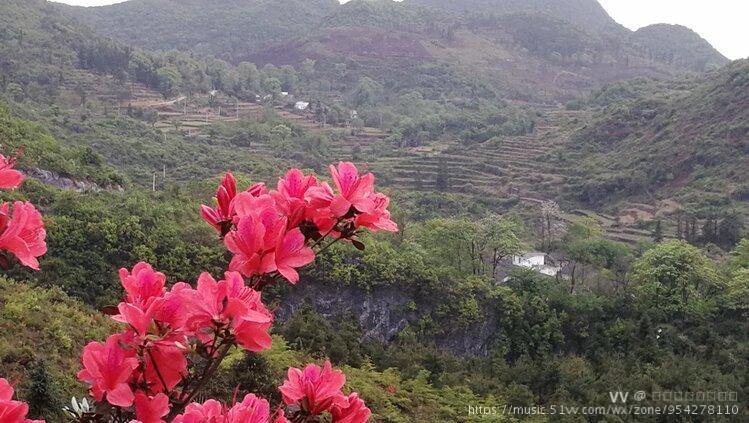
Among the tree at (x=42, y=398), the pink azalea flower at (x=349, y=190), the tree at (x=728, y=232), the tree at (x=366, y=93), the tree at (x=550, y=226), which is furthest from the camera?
the tree at (x=366, y=93)

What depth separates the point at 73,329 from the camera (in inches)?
236

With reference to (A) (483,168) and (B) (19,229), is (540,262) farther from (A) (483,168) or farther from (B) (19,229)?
(B) (19,229)

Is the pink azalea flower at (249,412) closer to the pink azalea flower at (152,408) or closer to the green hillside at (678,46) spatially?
the pink azalea flower at (152,408)

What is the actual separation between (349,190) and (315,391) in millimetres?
314

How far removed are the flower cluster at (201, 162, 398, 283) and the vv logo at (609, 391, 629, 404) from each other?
8.13 meters

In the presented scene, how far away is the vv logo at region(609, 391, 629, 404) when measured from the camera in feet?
26.5

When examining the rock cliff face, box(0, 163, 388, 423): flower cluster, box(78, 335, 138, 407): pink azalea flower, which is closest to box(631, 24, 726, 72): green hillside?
the rock cliff face

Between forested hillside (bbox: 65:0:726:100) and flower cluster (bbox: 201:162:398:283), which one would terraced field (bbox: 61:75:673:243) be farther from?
forested hillside (bbox: 65:0:726:100)

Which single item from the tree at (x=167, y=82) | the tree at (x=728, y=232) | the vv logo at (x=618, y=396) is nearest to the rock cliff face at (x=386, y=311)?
the vv logo at (x=618, y=396)

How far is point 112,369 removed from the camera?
0.86 meters

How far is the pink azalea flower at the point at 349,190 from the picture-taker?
0.90 meters

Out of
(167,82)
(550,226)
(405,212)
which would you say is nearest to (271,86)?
(167,82)

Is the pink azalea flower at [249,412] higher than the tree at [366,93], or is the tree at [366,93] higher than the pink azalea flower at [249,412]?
the pink azalea flower at [249,412]

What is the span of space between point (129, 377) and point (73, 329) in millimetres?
5794
